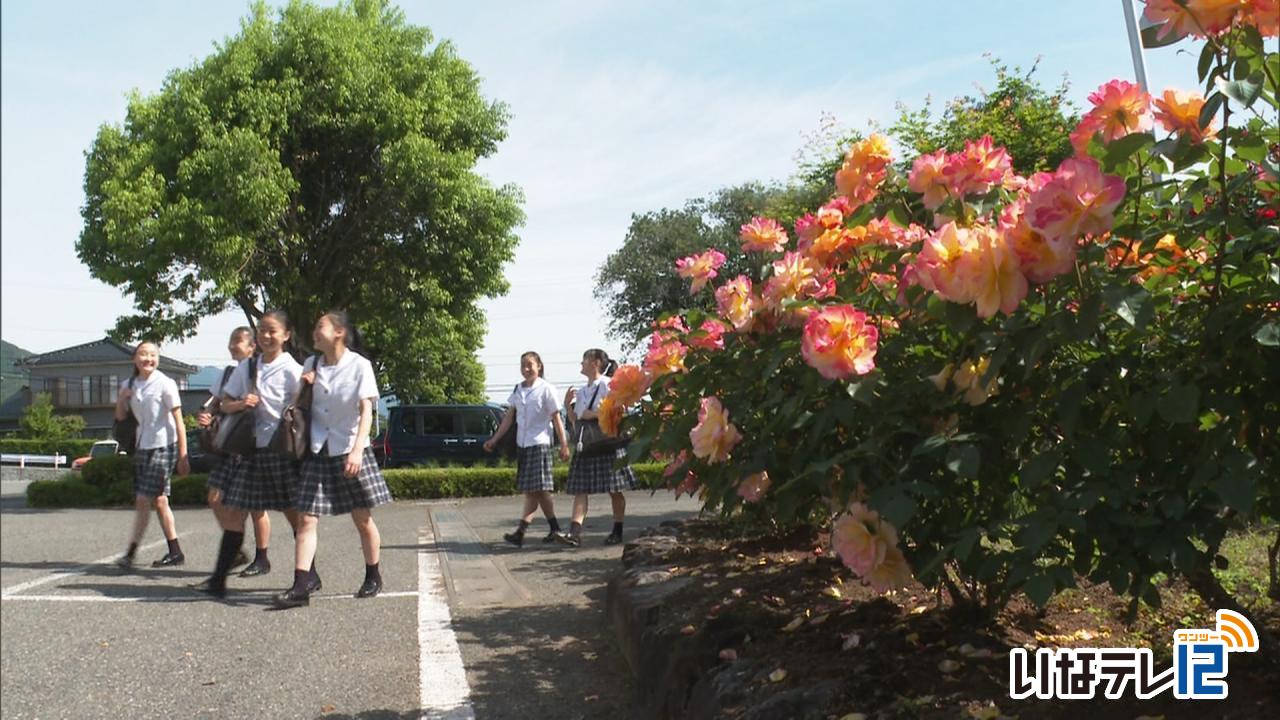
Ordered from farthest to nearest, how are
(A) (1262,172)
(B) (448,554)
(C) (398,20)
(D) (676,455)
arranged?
(C) (398,20)
(B) (448,554)
(D) (676,455)
(A) (1262,172)

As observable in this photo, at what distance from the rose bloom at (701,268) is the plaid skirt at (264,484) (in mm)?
3729

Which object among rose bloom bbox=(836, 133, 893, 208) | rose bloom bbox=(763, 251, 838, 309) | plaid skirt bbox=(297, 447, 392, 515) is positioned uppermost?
rose bloom bbox=(836, 133, 893, 208)

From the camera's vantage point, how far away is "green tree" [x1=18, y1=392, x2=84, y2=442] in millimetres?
3494

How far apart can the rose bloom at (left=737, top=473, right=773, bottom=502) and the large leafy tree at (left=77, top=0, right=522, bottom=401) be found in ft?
51.9

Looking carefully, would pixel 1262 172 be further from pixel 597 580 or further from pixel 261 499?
pixel 261 499

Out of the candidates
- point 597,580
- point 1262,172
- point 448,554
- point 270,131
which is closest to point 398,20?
point 270,131

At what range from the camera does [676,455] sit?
3.12 metres

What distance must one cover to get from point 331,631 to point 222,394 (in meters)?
2.05

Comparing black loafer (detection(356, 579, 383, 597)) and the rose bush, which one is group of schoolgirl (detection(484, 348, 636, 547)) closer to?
black loafer (detection(356, 579, 383, 597))

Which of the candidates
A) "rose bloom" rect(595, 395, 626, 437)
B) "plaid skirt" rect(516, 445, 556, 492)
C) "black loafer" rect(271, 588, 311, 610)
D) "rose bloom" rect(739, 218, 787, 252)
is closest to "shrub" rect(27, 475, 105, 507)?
"plaid skirt" rect(516, 445, 556, 492)

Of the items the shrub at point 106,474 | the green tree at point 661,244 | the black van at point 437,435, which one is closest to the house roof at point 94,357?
the shrub at point 106,474

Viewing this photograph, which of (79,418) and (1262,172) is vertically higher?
(1262,172)

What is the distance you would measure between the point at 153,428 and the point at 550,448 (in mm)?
3047

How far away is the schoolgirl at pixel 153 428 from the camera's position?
22.8 feet
